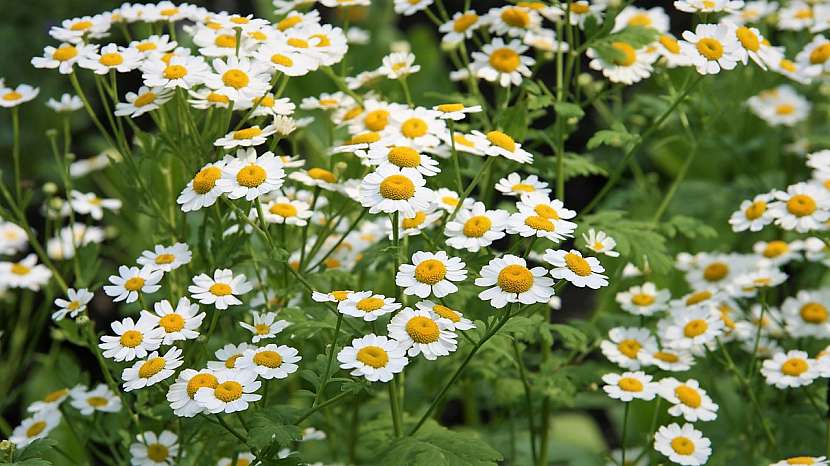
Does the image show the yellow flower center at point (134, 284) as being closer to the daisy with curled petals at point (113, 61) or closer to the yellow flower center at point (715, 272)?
the daisy with curled petals at point (113, 61)

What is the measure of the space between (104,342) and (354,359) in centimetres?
44

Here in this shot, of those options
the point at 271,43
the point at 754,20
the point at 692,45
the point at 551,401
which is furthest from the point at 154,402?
the point at 754,20

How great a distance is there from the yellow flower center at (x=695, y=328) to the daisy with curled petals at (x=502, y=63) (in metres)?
0.60

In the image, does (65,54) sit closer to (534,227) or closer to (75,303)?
(75,303)

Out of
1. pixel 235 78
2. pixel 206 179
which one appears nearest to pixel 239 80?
pixel 235 78

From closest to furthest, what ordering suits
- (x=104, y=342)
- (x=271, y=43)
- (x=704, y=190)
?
1. (x=104, y=342)
2. (x=271, y=43)
3. (x=704, y=190)

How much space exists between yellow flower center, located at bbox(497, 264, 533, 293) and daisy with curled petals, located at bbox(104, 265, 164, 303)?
0.59 metres

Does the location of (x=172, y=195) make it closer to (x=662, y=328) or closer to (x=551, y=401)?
(x=551, y=401)

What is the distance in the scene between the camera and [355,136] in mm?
1833

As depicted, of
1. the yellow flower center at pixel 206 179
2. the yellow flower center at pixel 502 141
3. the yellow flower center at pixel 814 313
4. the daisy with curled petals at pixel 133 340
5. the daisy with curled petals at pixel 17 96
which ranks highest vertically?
the yellow flower center at pixel 206 179

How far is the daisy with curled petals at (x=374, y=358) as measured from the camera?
1434mm

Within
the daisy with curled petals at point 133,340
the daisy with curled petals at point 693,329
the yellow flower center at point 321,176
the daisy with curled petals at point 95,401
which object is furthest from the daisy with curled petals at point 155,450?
the daisy with curled petals at point 693,329

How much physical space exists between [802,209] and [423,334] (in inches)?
36.4

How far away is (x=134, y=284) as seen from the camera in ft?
5.55
